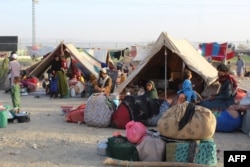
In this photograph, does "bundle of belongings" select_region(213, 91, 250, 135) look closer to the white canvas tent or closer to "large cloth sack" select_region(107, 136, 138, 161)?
"large cloth sack" select_region(107, 136, 138, 161)

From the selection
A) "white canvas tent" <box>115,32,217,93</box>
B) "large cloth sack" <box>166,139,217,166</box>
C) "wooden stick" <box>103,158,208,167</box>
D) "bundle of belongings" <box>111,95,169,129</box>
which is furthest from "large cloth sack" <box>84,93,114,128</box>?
"white canvas tent" <box>115,32,217,93</box>

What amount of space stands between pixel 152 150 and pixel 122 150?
45cm

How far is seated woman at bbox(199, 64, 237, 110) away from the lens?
9234 mm

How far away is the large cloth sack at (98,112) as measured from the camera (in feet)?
30.2

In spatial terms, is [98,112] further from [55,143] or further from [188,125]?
[188,125]

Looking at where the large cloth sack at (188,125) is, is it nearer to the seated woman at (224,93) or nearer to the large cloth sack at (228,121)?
the large cloth sack at (228,121)

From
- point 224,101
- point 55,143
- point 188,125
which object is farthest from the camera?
point 224,101

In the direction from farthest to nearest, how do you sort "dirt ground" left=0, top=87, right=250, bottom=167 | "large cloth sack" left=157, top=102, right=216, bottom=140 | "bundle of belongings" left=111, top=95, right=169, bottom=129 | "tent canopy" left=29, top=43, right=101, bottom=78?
"tent canopy" left=29, top=43, right=101, bottom=78, "bundle of belongings" left=111, top=95, right=169, bottom=129, "dirt ground" left=0, top=87, right=250, bottom=167, "large cloth sack" left=157, top=102, right=216, bottom=140

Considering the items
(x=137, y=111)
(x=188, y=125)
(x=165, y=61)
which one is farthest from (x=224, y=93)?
(x=165, y=61)

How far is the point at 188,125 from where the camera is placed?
6312 mm

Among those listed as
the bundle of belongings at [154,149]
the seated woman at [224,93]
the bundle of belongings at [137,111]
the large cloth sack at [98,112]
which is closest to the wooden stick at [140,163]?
the bundle of belongings at [154,149]

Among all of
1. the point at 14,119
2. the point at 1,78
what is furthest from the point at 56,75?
the point at 14,119

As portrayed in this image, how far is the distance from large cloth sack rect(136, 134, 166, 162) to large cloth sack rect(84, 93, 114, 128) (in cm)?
283

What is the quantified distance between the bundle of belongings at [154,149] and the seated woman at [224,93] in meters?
3.00
